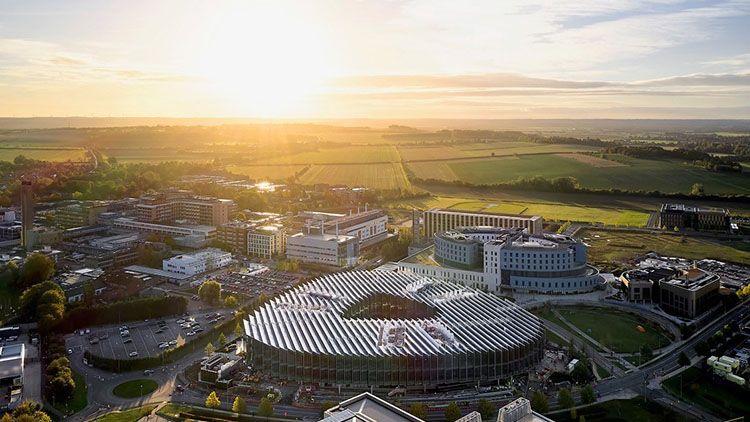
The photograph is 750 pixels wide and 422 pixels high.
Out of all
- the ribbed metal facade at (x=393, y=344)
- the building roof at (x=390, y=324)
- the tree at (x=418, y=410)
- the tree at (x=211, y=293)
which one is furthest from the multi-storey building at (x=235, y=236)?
the tree at (x=418, y=410)

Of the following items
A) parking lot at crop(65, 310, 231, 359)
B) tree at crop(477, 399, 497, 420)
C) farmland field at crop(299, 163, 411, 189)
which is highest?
farmland field at crop(299, 163, 411, 189)

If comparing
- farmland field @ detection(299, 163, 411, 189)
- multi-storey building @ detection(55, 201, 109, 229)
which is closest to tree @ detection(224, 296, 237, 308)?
multi-storey building @ detection(55, 201, 109, 229)

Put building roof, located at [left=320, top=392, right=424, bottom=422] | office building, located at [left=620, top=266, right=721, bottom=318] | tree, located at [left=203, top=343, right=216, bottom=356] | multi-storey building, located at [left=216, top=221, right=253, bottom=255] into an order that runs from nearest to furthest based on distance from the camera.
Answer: building roof, located at [left=320, top=392, right=424, bottom=422], tree, located at [left=203, top=343, right=216, bottom=356], office building, located at [left=620, top=266, right=721, bottom=318], multi-storey building, located at [left=216, top=221, right=253, bottom=255]

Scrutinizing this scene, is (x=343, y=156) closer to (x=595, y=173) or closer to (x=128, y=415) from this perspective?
(x=595, y=173)

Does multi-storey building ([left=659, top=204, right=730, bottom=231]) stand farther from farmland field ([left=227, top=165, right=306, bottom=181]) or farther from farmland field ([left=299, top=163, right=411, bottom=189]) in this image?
farmland field ([left=227, top=165, right=306, bottom=181])

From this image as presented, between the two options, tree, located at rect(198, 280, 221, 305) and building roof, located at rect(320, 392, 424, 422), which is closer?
building roof, located at rect(320, 392, 424, 422)

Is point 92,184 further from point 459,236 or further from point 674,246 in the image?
point 674,246
